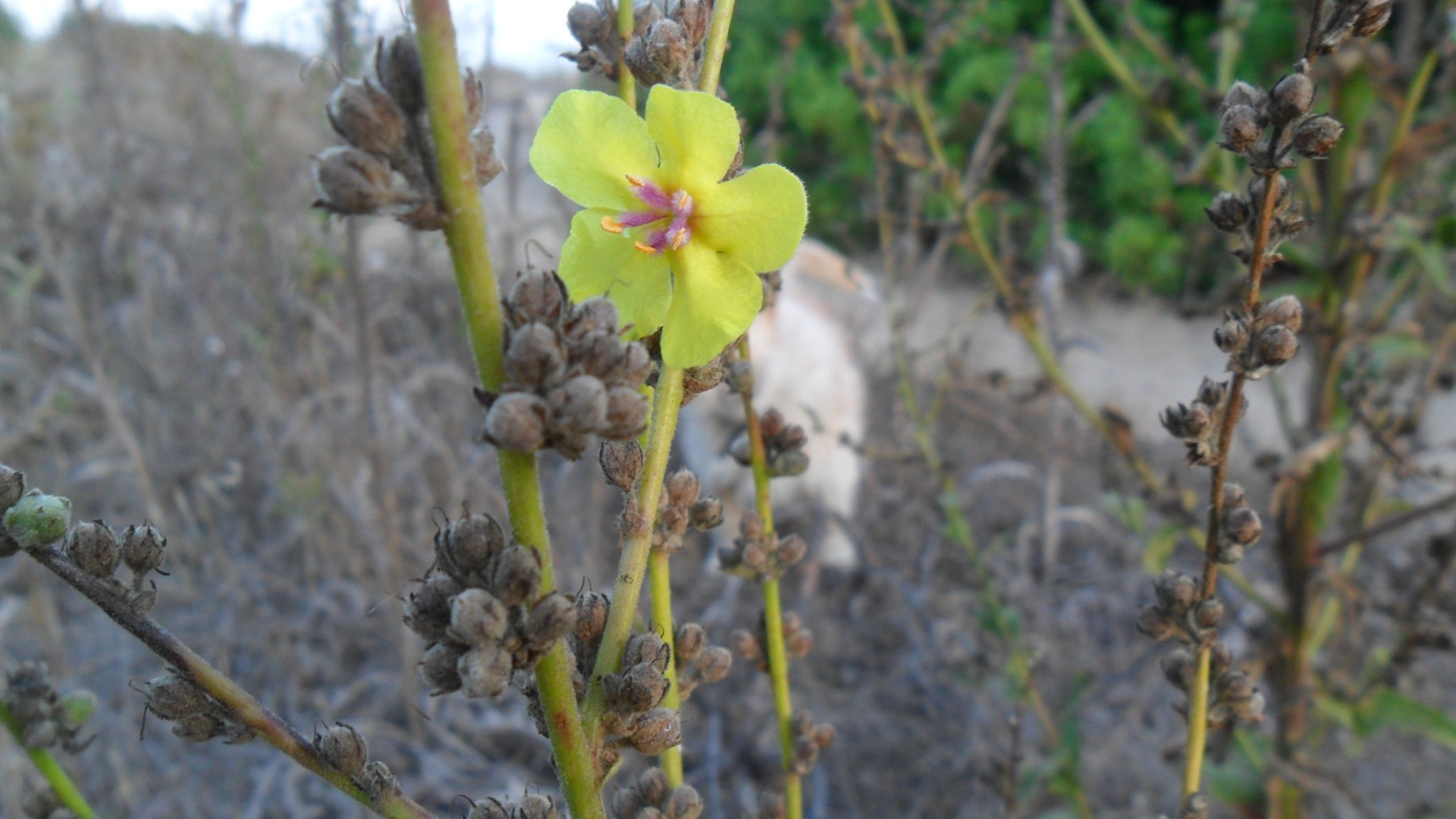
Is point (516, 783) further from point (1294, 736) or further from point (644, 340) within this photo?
point (644, 340)

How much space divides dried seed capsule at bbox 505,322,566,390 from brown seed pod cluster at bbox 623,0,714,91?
26 centimetres

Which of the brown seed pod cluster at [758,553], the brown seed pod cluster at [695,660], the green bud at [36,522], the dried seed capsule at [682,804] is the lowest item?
the green bud at [36,522]

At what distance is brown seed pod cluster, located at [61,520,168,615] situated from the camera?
0.65 meters

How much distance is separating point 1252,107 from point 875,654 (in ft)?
11.5

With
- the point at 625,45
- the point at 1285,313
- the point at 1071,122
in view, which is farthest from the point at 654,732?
the point at 1071,122

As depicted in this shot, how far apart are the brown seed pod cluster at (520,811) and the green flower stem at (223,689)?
0.13 feet

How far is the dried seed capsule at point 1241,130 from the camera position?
75cm

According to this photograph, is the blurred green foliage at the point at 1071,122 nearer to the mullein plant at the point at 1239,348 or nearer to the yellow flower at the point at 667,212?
the mullein plant at the point at 1239,348

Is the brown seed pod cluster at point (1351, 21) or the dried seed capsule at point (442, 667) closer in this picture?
the dried seed capsule at point (442, 667)

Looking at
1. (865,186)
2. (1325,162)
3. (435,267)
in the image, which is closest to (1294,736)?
(1325,162)

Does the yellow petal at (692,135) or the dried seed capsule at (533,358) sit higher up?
the yellow petal at (692,135)

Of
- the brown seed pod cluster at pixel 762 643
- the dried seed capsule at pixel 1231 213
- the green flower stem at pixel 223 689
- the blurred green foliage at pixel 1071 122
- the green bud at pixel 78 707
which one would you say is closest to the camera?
the green flower stem at pixel 223 689

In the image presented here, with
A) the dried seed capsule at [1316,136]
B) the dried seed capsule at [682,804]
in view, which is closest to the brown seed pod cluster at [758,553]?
the dried seed capsule at [682,804]

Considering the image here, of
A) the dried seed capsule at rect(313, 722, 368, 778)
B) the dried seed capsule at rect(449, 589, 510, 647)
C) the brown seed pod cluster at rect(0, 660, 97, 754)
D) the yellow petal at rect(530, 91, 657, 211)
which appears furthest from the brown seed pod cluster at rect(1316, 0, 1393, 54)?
the brown seed pod cluster at rect(0, 660, 97, 754)
